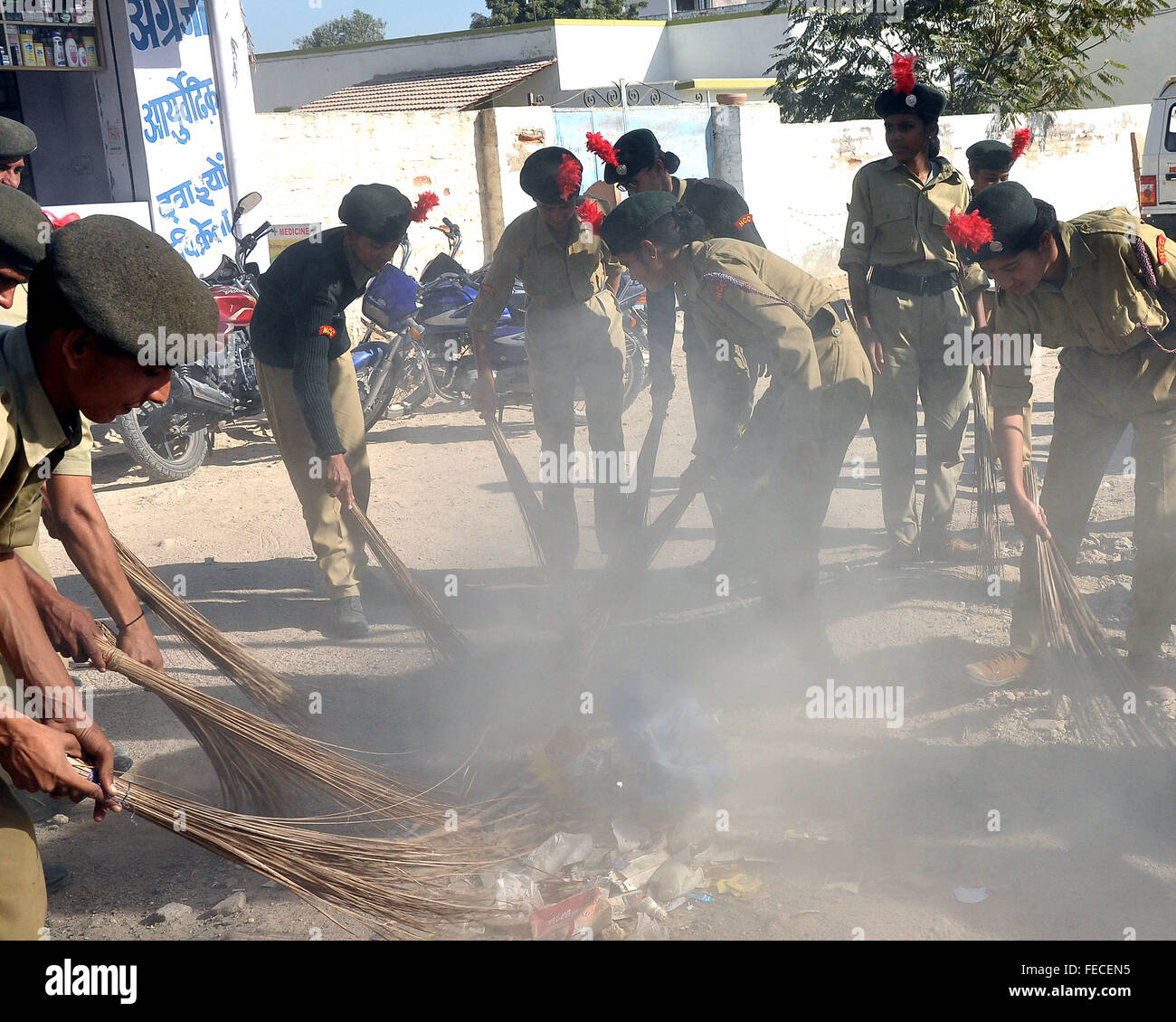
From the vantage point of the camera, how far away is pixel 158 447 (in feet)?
22.8

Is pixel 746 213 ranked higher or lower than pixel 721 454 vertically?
higher

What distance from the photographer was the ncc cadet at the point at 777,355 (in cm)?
372

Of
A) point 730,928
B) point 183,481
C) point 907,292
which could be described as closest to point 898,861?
point 730,928

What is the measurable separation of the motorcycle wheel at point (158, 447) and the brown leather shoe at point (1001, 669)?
5175 mm

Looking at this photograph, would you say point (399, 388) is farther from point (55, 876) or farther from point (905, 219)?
point (55, 876)

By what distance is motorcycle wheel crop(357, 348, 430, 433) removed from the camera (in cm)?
783

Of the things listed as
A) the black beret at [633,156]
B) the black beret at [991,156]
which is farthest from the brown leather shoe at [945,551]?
the black beret at [633,156]

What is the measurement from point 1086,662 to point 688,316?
2112 millimetres

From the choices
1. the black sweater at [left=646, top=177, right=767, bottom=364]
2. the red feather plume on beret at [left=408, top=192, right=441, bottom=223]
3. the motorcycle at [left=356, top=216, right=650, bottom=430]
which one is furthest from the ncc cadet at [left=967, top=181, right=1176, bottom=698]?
the motorcycle at [left=356, top=216, right=650, bottom=430]

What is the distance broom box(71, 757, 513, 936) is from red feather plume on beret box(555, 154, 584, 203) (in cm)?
301

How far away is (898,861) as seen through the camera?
2945mm

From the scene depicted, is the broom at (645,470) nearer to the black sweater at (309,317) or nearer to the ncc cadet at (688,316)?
the ncc cadet at (688,316)
